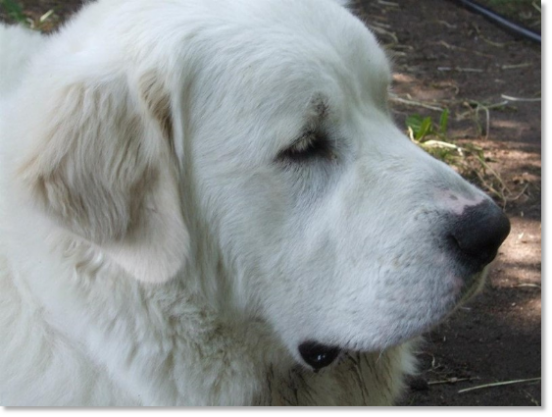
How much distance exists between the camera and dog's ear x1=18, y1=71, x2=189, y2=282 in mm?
2461

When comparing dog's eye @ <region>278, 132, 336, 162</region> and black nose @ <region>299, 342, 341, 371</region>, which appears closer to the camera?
dog's eye @ <region>278, 132, 336, 162</region>

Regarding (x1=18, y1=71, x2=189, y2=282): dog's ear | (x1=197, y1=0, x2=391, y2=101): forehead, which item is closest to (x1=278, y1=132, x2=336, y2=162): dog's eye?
(x1=197, y1=0, x2=391, y2=101): forehead

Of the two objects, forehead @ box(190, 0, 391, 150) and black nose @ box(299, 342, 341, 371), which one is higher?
forehead @ box(190, 0, 391, 150)

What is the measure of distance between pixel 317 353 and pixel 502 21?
5545 millimetres

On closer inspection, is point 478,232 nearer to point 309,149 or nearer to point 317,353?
point 309,149

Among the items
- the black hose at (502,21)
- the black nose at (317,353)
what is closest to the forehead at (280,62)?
the black nose at (317,353)

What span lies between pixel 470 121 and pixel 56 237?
13.9 feet

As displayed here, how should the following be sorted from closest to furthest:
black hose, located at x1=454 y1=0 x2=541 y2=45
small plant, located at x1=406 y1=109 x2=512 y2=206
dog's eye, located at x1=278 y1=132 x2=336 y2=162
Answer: dog's eye, located at x1=278 y1=132 x2=336 y2=162 < small plant, located at x1=406 y1=109 x2=512 y2=206 < black hose, located at x1=454 y1=0 x2=541 y2=45

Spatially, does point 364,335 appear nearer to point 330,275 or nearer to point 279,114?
point 330,275

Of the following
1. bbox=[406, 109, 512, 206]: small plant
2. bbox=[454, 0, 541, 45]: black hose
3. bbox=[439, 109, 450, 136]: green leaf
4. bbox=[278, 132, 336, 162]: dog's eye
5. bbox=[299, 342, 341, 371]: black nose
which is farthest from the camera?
bbox=[454, 0, 541, 45]: black hose

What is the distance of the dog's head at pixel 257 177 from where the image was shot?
8.19ft

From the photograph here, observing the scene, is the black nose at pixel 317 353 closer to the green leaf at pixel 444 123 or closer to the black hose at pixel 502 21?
the green leaf at pixel 444 123

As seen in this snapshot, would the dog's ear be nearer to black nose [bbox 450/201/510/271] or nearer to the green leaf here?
black nose [bbox 450/201/510/271]

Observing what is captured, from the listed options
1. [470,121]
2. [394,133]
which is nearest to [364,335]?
[394,133]
